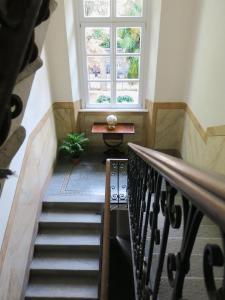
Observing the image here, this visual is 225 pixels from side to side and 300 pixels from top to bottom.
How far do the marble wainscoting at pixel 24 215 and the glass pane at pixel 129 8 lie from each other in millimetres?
2371

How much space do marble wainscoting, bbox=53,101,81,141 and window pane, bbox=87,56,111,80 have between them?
2.13 ft

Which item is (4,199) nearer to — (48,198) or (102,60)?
(48,198)

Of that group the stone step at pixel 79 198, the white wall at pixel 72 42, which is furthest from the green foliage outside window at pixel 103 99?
the stone step at pixel 79 198

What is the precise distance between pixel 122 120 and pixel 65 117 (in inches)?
44.3

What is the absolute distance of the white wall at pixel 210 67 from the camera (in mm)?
2703

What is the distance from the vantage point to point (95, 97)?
5055 millimetres

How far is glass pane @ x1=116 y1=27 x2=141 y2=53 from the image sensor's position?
448 cm

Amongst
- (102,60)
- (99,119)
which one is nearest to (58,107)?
(99,119)

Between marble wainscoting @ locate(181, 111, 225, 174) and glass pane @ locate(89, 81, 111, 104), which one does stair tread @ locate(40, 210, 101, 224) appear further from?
glass pane @ locate(89, 81, 111, 104)

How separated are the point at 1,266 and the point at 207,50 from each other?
3.48 m

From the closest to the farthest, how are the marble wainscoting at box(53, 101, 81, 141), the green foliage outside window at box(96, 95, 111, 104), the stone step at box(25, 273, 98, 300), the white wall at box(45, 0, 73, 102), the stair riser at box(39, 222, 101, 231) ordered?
the stone step at box(25, 273, 98, 300) → the stair riser at box(39, 222, 101, 231) → the white wall at box(45, 0, 73, 102) → the marble wainscoting at box(53, 101, 81, 141) → the green foliage outside window at box(96, 95, 111, 104)

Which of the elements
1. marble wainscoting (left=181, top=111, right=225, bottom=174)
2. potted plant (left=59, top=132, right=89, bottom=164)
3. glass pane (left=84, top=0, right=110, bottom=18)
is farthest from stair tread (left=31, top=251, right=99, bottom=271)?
glass pane (left=84, top=0, right=110, bottom=18)

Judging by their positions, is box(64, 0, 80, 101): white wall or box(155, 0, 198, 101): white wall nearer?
box(155, 0, 198, 101): white wall

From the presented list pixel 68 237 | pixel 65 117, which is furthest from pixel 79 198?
pixel 65 117
